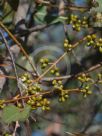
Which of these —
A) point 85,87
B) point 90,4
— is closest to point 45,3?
point 90,4

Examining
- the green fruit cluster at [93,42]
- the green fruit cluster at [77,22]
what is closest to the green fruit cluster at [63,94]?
the green fruit cluster at [93,42]

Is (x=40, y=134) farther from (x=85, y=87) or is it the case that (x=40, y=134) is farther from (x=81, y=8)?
(x=85, y=87)

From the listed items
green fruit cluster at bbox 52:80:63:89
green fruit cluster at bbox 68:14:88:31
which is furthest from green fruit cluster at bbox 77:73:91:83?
green fruit cluster at bbox 68:14:88:31

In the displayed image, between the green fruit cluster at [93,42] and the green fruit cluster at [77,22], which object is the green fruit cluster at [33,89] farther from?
the green fruit cluster at [77,22]

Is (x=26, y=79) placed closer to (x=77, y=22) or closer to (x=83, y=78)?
(x=83, y=78)

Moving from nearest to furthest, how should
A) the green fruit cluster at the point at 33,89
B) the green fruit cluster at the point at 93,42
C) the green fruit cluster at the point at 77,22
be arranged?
the green fruit cluster at the point at 33,89
the green fruit cluster at the point at 93,42
the green fruit cluster at the point at 77,22

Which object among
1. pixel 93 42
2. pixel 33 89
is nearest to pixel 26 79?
pixel 33 89

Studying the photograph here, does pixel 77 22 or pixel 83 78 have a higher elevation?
pixel 77 22

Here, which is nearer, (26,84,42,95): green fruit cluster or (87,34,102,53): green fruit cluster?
(26,84,42,95): green fruit cluster

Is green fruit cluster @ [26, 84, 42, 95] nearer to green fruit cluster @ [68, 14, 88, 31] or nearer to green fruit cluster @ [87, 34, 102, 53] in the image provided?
green fruit cluster @ [87, 34, 102, 53]

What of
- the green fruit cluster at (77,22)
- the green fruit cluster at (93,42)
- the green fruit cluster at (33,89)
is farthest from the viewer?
the green fruit cluster at (77,22)

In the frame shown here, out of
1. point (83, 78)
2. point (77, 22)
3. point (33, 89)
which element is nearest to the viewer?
point (33, 89)
